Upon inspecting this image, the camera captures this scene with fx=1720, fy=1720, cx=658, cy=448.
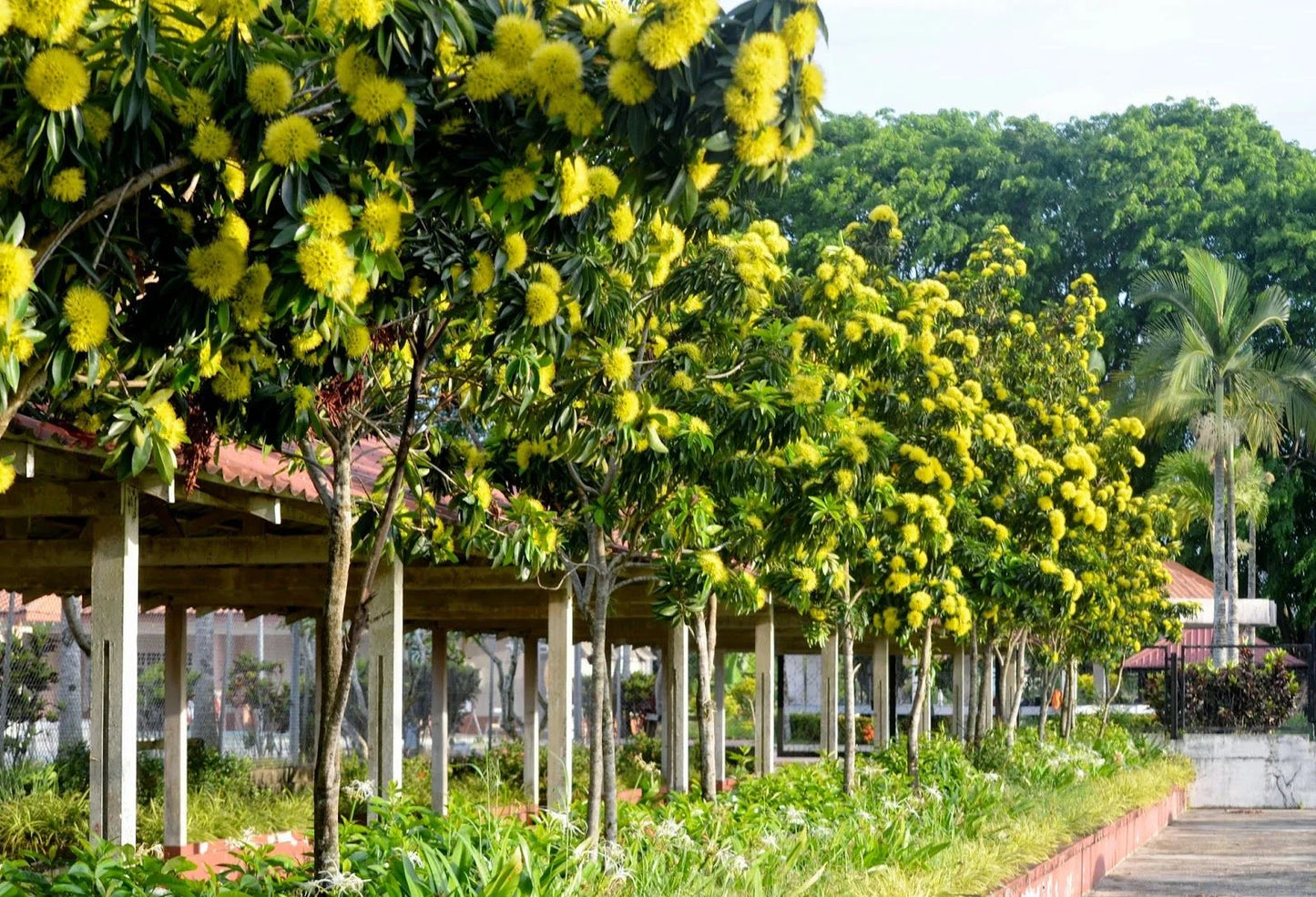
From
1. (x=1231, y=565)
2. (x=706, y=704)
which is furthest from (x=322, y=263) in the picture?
(x=1231, y=565)

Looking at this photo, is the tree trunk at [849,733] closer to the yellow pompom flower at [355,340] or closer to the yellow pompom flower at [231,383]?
the yellow pompom flower at [231,383]

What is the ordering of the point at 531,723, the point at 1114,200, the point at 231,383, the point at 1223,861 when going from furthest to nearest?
the point at 1114,200 < the point at 531,723 < the point at 1223,861 < the point at 231,383

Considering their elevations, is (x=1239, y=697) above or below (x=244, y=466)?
below

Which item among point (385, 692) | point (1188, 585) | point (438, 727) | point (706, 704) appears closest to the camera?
point (385, 692)

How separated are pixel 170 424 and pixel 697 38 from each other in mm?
1921

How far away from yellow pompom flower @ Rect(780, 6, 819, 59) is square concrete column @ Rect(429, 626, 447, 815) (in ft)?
46.8

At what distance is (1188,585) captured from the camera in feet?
134

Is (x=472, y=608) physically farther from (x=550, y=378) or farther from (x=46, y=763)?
(x=550, y=378)

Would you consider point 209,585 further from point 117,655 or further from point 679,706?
point 117,655

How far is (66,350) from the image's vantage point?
4.43m

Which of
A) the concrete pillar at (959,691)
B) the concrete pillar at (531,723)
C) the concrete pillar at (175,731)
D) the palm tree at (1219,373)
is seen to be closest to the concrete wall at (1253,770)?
the concrete pillar at (959,691)

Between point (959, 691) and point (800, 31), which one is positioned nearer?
point (800, 31)

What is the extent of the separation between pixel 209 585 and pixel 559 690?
384cm

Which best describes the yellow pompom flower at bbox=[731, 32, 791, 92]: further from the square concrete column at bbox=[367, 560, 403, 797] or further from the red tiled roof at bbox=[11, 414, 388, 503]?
the square concrete column at bbox=[367, 560, 403, 797]
